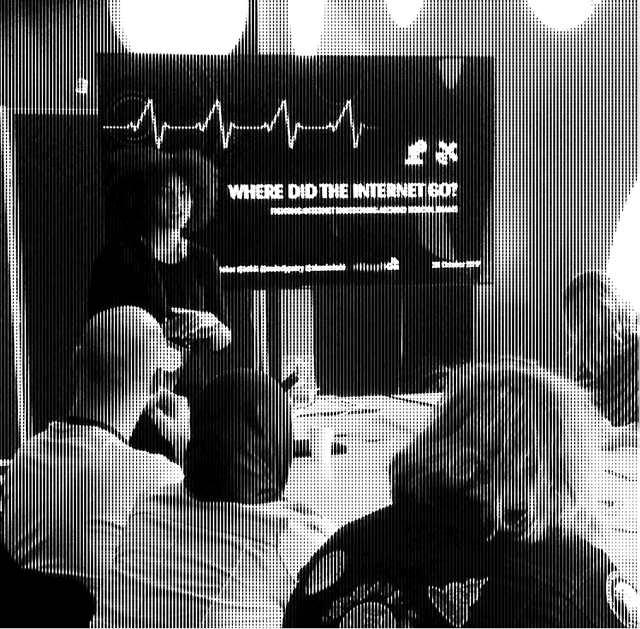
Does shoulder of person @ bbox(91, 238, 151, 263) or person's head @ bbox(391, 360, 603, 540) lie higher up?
shoulder of person @ bbox(91, 238, 151, 263)

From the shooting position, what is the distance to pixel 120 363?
2514 millimetres

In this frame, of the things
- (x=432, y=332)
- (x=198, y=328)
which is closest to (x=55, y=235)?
(x=198, y=328)

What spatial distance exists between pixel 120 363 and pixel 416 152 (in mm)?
813

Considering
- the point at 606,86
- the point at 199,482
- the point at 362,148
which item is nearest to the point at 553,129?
the point at 606,86

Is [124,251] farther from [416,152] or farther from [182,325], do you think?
[416,152]

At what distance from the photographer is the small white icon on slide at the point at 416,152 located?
2.52 metres

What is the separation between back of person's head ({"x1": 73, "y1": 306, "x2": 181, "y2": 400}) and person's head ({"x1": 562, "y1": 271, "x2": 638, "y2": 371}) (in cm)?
90

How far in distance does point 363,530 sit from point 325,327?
0.47 m

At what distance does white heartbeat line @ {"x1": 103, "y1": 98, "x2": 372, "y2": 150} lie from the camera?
2.46 meters

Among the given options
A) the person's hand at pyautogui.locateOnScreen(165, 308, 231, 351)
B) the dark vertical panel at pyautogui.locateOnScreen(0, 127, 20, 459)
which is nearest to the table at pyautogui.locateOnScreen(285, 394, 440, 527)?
the person's hand at pyautogui.locateOnScreen(165, 308, 231, 351)

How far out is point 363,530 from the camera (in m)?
2.56

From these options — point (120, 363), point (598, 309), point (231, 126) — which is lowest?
point (120, 363)

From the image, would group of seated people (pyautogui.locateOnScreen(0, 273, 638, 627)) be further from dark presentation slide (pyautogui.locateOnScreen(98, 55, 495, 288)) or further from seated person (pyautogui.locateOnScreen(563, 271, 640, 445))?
dark presentation slide (pyautogui.locateOnScreen(98, 55, 495, 288))

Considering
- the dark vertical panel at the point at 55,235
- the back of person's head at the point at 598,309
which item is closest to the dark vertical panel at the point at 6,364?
the dark vertical panel at the point at 55,235
